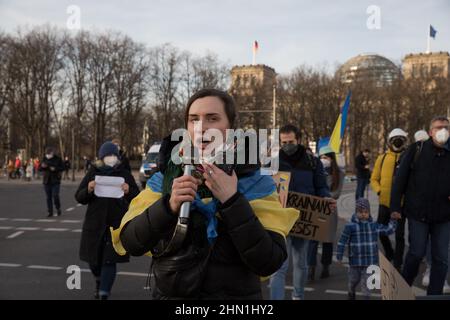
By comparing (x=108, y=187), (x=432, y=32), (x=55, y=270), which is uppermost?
(x=432, y=32)

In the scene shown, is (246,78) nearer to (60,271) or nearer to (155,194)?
(60,271)

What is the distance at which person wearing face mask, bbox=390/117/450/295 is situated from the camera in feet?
16.1

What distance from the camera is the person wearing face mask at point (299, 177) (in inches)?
202

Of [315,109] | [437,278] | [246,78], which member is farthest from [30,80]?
[437,278]

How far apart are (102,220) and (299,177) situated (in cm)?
231

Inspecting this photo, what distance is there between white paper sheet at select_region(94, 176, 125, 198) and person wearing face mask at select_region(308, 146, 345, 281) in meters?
2.66

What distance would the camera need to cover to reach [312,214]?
5434 millimetres

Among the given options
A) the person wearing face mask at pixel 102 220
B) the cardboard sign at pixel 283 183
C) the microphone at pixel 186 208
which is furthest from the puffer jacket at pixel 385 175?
the microphone at pixel 186 208

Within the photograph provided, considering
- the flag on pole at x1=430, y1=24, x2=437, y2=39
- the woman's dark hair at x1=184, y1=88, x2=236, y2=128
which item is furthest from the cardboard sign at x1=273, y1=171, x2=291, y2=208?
the flag on pole at x1=430, y1=24, x2=437, y2=39

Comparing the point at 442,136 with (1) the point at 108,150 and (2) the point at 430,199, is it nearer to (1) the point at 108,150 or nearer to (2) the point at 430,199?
(2) the point at 430,199

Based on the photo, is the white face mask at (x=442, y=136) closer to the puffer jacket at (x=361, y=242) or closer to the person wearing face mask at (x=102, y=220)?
the puffer jacket at (x=361, y=242)

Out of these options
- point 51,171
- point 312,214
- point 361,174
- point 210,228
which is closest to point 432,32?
point 361,174

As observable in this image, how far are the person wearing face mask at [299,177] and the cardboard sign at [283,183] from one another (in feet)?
0.41

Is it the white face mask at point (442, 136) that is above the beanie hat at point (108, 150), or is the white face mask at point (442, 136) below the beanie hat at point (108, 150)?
above
